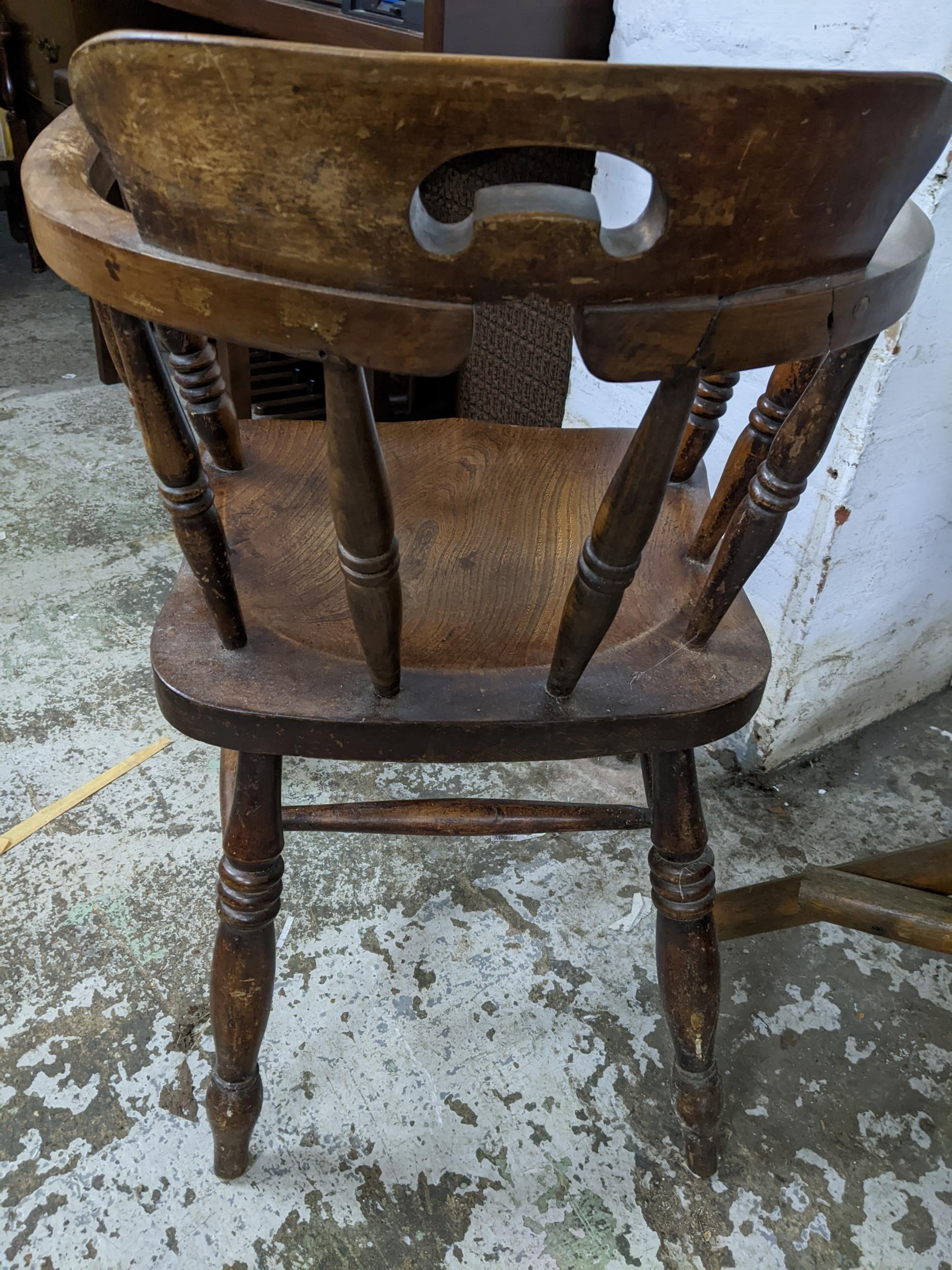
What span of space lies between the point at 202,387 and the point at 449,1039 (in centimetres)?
71

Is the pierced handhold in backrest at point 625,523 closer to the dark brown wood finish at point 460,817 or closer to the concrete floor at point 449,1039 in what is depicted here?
the dark brown wood finish at point 460,817

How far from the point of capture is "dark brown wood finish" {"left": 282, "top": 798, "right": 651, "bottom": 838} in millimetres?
920

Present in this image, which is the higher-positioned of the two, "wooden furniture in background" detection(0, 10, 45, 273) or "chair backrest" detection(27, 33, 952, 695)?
"chair backrest" detection(27, 33, 952, 695)

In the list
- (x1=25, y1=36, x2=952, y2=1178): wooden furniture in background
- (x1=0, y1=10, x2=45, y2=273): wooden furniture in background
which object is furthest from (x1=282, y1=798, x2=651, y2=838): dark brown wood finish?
(x1=0, y1=10, x2=45, y2=273): wooden furniture in background

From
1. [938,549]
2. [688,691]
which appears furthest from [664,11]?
[688,691]

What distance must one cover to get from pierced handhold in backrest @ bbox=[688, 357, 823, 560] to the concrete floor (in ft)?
1.91

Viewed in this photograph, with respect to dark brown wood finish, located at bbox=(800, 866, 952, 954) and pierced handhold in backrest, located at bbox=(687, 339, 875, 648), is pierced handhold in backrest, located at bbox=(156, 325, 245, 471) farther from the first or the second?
dark brown wood finish, located at bbox=(800, 866, 952, 954)

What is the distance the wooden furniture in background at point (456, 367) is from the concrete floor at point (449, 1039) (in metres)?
0.09

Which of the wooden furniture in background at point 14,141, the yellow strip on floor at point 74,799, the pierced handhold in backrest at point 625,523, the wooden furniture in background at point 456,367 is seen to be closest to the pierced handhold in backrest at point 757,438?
the wooden furniture in background at point 456,367

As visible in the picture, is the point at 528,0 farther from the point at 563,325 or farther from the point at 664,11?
the point at 563,325

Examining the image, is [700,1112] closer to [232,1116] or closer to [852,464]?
[232,1116]

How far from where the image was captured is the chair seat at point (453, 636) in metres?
0.68

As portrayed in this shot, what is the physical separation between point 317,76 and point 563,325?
3.95 feet

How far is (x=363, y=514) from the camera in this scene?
1.78 ft
